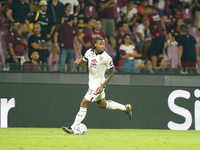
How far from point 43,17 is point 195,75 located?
4.91 meters

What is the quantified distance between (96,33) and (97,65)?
4.37 metres

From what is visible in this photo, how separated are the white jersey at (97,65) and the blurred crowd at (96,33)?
248 centimetres

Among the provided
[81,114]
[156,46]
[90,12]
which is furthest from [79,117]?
[90,12]

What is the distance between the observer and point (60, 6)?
13.4m

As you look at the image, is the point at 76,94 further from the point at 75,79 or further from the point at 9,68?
the point at 9,68

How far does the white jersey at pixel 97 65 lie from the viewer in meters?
8.39

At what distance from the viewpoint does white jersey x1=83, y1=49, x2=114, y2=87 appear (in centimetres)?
839

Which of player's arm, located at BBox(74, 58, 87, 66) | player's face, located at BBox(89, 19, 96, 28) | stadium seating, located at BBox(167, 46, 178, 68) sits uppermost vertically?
player's face, located at BBox(89, 19, 96, 28)

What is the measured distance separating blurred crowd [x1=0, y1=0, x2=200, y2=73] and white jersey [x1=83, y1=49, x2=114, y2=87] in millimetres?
2477

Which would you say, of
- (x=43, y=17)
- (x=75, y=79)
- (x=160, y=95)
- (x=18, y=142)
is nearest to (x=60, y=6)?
(x=43, y=17)

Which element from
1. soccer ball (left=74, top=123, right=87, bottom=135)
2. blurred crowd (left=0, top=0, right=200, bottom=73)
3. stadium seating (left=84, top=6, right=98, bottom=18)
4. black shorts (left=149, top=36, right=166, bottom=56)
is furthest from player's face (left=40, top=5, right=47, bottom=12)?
soccer ball (left=74, top=123, right=87, bottom=135)

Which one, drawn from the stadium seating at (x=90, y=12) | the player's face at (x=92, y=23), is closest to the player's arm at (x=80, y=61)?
the player's face at (x=92, y=23)

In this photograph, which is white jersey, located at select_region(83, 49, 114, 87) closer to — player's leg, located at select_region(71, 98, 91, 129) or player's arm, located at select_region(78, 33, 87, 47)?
player's leg, located at select_region(71, 98, 91, 129)

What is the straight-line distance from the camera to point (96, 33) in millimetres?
12680
